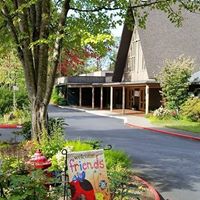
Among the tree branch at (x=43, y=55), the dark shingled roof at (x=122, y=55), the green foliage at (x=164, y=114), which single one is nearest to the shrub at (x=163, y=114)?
the green foliage at (x=164, y=114)

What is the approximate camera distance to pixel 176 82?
33469 millimetres

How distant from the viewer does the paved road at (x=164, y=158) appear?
10703mm

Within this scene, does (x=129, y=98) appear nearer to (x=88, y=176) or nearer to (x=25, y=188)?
(x=88, y=176)

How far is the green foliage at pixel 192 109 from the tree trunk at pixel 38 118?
60.3ft

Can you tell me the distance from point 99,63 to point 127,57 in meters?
69.7

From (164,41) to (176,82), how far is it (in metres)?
8.65

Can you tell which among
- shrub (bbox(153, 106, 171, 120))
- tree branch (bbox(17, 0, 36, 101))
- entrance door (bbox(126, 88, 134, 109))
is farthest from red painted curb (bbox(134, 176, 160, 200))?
entrance door (bbox(126, 88, 134, 109))

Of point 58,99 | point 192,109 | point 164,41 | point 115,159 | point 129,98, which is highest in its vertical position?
point 164,41

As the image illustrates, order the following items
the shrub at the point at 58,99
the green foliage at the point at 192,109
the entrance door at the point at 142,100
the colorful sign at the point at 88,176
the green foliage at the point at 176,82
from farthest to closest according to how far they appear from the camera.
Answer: the shrub at the point at 58,99 → the entrance door at the point at 142,100 → the green foliage at the point at 176,82 → the green foliage at the point at 192,109 → the colorful sign at the point at 88,176

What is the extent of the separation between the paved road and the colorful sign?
2.77m

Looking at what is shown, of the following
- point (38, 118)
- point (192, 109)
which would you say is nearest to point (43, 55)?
point (38, 118)

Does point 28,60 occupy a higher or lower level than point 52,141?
higher

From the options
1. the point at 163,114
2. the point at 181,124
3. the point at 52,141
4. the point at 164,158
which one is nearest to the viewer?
the point at 52,141

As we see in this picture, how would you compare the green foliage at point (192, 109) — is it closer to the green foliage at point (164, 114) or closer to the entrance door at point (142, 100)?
the green foliage at point (164, 114)
